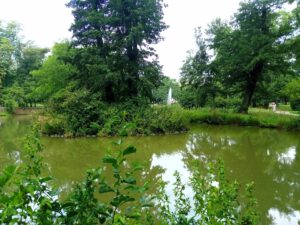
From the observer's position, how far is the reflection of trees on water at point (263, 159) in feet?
21.8

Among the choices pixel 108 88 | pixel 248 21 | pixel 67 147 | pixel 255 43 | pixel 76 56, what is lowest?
pixel 67 147

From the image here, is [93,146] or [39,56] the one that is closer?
[93,146]

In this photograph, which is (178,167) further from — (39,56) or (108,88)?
(39,56)

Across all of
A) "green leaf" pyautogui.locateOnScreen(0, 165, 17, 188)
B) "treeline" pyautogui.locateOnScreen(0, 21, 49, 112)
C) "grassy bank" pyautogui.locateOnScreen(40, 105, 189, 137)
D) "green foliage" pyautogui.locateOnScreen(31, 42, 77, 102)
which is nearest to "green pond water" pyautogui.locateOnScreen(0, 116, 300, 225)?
"grassy bank" pyautogui.locateOnScreen(40, 105, 189, 137)

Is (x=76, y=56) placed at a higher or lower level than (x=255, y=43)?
lower

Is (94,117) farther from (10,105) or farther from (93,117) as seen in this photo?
(10,105)

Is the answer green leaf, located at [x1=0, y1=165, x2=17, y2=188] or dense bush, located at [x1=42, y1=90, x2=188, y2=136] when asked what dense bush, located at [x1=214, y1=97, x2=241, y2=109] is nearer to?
dense bush, located at [x1=42, y1=90, x2=188, y2=136]

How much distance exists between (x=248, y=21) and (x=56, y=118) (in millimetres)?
14315

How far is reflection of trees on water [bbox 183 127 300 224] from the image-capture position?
6.64m

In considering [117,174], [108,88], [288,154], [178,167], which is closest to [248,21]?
[108,88]

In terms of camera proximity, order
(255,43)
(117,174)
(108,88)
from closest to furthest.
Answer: (117,174) → (108,88) → (255,43)

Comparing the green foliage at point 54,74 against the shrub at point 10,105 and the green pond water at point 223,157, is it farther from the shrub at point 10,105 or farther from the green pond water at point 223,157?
the green pond water at point 223,157

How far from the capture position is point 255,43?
21.4 meters

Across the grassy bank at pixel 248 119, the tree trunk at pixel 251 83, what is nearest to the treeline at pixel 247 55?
the tree trunk at pixel 251 83
